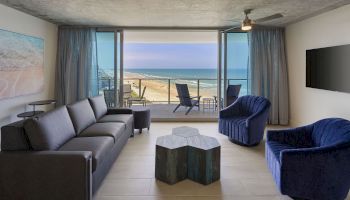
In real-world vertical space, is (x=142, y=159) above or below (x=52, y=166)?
below

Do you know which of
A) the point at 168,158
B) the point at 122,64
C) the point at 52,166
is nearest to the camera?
the point at 52,166

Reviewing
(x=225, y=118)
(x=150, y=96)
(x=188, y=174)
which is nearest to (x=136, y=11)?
(x=225, y=118)

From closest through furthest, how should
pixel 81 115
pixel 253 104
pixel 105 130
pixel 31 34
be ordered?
pixel 105 130 → pixel 81 115 → pixel 253 104 → pixel 31 34

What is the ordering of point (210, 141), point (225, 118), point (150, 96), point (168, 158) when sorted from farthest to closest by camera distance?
point (150, 96) → point (225, 118) → point (210, 141) → point (168, 158)

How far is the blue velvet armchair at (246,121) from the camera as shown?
4.27m

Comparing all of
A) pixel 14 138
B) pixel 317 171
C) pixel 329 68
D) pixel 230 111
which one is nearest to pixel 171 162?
pixel 317 171

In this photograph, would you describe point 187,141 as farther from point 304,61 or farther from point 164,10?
point 304,61

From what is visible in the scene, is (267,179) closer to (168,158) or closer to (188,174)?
(188,174)

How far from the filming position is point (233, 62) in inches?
244

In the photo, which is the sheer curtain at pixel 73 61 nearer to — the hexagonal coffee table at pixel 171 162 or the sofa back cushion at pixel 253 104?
the sofa back cushion at pixel 253 104

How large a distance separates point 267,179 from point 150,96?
899 centimetres

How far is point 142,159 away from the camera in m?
3.76

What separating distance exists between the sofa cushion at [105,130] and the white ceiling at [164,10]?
1.84m

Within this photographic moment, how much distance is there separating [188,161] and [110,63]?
3.88 meters
